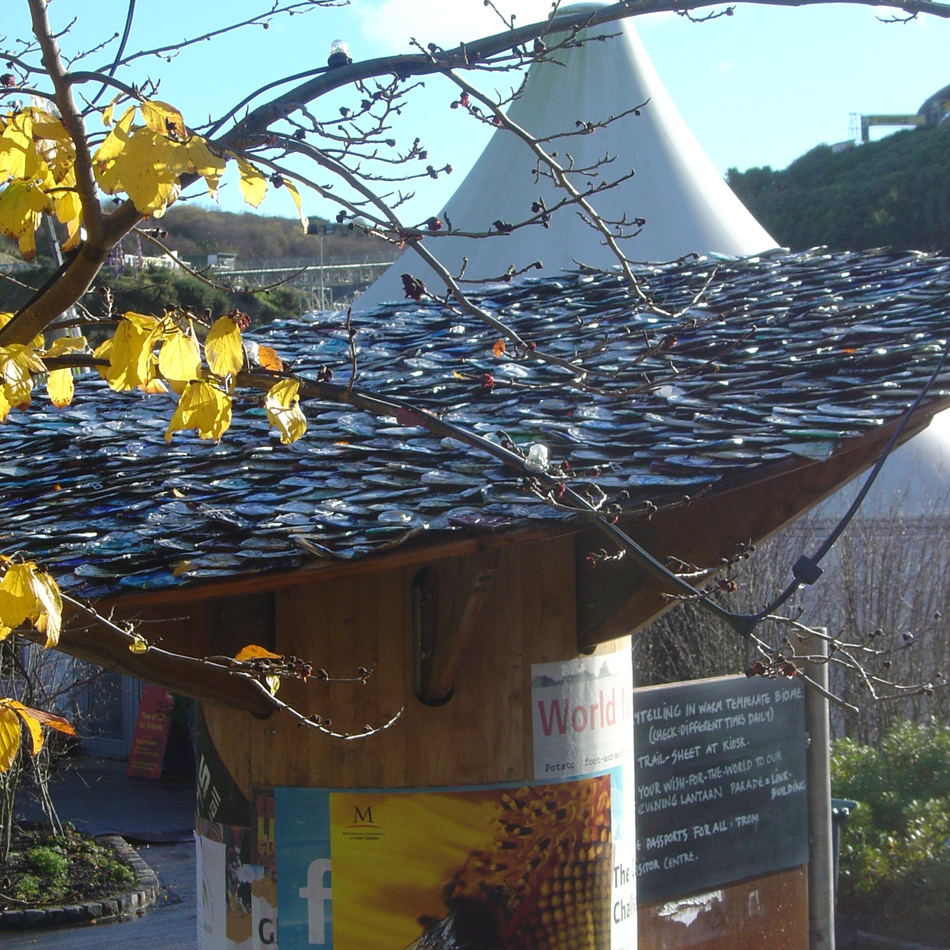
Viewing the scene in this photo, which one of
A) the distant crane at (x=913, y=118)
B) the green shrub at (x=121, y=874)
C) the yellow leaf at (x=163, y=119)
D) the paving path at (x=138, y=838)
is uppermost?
the distant crane at (x=913, y=118)

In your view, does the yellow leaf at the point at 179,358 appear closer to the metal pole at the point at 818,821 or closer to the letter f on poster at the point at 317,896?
the letter f on poster at the point at 317,896

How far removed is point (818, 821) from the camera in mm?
6215

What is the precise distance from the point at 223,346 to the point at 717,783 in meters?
4.13

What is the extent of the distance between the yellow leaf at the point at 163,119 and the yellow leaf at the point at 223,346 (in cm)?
39

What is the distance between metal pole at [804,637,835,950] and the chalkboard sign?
8 centimetres

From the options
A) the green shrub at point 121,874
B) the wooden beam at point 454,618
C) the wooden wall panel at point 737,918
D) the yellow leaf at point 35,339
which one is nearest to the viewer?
the yellow leaf at point 35,339

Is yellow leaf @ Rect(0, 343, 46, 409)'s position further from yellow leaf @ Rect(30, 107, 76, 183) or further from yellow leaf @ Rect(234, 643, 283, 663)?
yellow leaf @ Rect(234, 643, 283, 663)

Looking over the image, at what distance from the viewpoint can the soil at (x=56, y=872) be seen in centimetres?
1084

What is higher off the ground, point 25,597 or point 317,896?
point 25,597

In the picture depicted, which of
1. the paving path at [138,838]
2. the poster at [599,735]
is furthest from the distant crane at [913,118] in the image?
the poster at [599,735]

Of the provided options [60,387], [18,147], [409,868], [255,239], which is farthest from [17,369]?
[255,239]

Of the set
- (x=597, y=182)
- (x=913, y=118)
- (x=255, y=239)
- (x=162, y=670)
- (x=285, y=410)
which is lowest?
(x=162, y=670)

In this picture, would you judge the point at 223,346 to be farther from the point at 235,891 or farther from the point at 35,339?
the point at 235,891

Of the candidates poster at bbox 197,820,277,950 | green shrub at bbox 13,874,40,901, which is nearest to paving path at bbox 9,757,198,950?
green shrub at bbox 13,874,40,901
